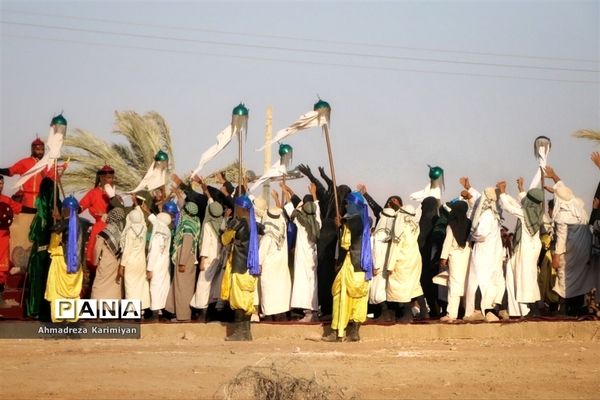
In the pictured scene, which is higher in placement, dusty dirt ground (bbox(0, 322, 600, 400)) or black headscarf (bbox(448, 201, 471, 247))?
black headscarf (bbox(448, 201, 471, 247))

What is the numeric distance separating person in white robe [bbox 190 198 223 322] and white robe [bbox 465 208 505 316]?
322 centimetres

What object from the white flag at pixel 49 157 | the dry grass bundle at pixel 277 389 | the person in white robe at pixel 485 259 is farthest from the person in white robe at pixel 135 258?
the dry grass bundle at pixel 277 389

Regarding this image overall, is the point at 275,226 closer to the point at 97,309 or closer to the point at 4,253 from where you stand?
the point at 97,309

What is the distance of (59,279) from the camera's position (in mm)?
15711

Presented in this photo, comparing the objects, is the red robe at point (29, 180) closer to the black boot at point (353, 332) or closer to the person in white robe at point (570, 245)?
the black boot at point (353, 332)

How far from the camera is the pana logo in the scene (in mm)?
15719

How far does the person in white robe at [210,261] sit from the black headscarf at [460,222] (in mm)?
2977

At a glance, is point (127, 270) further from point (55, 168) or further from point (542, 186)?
point (542, 186)

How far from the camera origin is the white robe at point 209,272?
16281mm

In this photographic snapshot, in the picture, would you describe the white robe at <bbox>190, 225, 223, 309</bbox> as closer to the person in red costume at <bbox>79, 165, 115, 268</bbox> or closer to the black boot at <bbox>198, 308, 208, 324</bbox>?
the black boot at <bbox>198, 308, 208, 324</bbox>

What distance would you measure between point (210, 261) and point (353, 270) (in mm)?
2373

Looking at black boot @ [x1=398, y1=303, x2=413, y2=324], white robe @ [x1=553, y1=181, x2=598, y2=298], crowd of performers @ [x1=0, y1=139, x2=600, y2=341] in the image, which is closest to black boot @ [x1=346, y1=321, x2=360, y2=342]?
crowd of performers @ [x1=0, y1=139, x2=600, y2=341]

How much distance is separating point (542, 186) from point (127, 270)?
5557mm

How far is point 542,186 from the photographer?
55.0 ft
